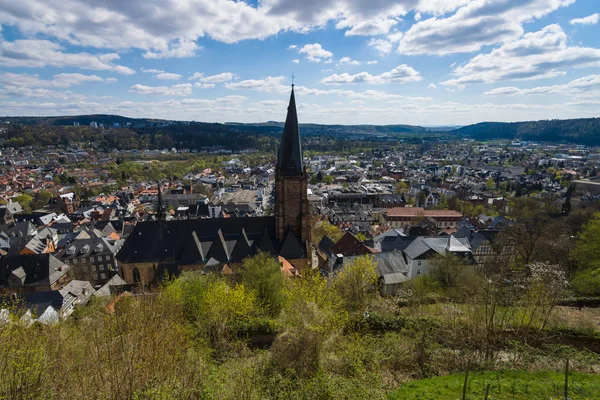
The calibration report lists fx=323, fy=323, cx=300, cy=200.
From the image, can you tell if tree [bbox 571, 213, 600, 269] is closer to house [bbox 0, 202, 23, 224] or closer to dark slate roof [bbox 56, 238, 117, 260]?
dark slate roof [bbox 56, 238, 117, 260]

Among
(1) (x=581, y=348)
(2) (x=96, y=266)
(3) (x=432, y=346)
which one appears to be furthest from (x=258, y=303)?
(2) (x=96, y=266)

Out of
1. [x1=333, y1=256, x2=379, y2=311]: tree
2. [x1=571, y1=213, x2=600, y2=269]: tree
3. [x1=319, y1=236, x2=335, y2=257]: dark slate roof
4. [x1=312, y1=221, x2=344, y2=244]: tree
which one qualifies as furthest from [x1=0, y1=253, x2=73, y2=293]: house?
[x1=571, y1=213, x2=600, y2=269]: tree

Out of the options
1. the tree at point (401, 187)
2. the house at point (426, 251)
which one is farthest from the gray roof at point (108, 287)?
the tree at point (401, 187)

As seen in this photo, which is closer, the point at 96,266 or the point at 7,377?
the point at 7,377

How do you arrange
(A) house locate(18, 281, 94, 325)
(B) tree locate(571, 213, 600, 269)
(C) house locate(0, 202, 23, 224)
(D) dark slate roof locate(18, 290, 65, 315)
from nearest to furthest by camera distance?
(A) house locate(18, 281, 94, 325) → (D) dark slate roof locate(18, 290, 65, 315) → (B) tree locate(571, 213, 600, 269) → (C) house locate(0, 202, 23, 224)

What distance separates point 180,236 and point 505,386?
31.5m

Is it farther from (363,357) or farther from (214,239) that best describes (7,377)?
(214,239)

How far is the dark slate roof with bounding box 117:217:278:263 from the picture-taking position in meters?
35.4

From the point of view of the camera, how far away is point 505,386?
13.9 metres

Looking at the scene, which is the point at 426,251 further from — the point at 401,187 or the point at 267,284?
the point at 401,187

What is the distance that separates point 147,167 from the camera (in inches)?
6860

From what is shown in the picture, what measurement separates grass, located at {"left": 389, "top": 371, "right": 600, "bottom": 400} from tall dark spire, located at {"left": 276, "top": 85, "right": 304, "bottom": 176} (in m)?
22.0

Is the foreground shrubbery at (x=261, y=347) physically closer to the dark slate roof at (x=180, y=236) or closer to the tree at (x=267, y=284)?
the tree at (x=267, y=284)

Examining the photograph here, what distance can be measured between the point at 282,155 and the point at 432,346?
839 inches
